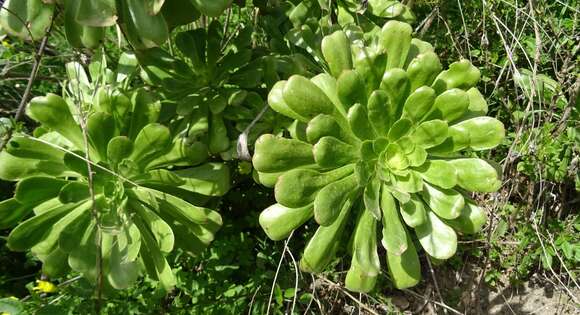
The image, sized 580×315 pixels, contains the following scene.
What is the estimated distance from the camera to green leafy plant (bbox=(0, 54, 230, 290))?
1.23m

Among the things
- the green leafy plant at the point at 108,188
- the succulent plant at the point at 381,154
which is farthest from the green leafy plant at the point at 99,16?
the succulent plant at the point at 381,154

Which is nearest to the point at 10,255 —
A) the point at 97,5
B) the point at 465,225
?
the point at 97,5

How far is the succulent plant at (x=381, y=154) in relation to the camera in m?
1.15

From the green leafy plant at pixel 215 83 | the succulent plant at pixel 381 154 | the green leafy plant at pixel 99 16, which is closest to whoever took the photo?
the green leafy plant at pixel 99 16

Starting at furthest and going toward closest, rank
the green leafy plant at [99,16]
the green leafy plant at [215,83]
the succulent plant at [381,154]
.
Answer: the green leafy plant at [215,83] < the succulent plant at [381,154] < the green leafy plant at [99,16]

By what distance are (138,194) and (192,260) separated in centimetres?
50

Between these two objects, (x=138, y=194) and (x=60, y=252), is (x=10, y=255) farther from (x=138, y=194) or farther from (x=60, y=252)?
(x=138, y=194)

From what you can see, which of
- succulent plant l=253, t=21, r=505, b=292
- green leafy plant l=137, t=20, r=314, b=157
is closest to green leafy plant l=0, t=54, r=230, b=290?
green leafy plant l=137, t=20, r=314, b=157

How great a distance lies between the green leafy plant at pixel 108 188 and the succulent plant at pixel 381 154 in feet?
0.85

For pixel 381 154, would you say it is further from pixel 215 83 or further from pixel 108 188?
pixel 108 188

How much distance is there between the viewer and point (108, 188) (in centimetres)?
132

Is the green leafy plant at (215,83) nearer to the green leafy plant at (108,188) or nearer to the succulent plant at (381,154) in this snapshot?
the green leafy plant at (108,188)

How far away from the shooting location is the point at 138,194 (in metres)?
1.30

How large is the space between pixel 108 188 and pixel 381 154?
2.36ft
